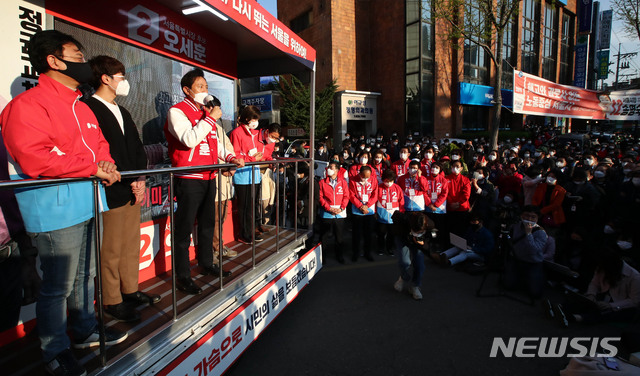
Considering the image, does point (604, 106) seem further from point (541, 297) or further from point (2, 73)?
point (2, 73)

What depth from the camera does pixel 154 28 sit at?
12.5 feet

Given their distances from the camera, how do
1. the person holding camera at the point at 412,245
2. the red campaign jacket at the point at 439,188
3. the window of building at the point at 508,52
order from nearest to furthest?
1. the person holding camera at the point at 412,245
2. the red campaign jacket at the point at 439,188
3. the window of building at the point at 508,52

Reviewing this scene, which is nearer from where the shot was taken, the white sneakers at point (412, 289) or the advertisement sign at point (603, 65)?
the white sneakers at point (412, 289)

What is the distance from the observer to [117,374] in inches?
72.7

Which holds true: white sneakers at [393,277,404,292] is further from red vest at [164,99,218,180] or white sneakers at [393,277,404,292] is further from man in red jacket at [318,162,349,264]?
red vest at [164,99,218,180]

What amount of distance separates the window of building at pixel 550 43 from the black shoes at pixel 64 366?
110ft

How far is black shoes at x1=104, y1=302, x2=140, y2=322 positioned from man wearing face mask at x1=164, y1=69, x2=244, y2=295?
1.57ft

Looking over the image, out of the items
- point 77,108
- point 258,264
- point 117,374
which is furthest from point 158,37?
point 117,374

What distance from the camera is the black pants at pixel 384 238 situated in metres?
6.54

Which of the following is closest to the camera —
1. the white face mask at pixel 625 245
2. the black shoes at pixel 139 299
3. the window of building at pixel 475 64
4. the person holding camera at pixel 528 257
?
the black shoes at pixel 139 299

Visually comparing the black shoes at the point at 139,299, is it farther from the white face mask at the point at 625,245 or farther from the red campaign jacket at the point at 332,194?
the white face mask at the point at 625,245

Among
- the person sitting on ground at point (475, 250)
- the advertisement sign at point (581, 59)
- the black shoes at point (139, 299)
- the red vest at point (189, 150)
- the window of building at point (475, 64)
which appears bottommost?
the person sitting on ground at point (475, 250)

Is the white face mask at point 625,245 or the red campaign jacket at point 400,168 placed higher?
the red campaign jacket at point 400,168

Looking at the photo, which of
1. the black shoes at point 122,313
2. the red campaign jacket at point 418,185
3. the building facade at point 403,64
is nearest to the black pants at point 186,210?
the black shoes at point 122,313
